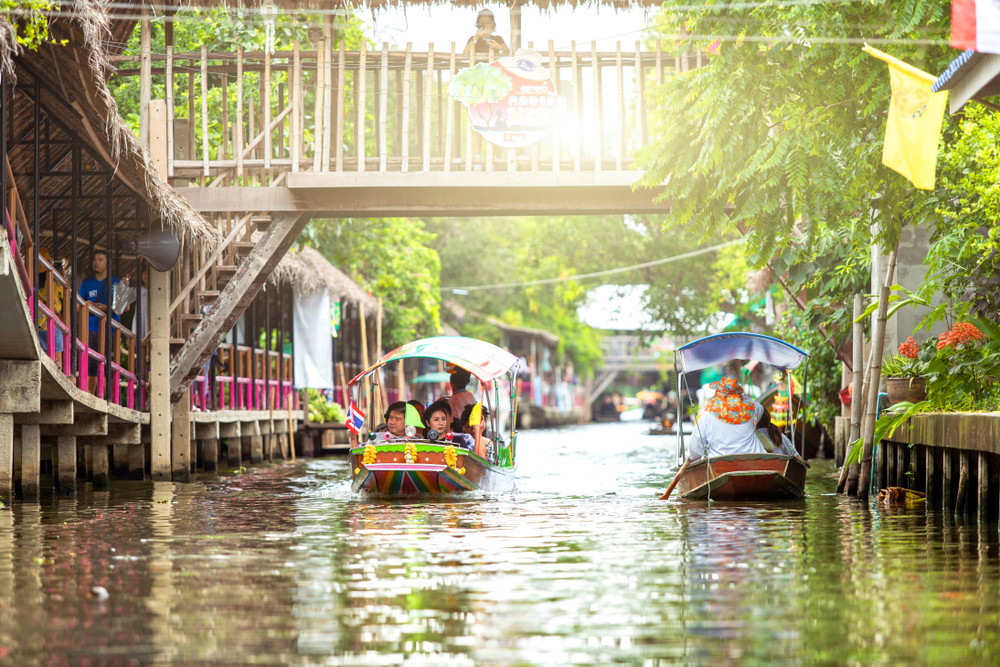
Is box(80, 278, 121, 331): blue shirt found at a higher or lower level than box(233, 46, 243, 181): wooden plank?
lower

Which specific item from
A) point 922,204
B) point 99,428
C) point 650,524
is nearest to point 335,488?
point 99,428

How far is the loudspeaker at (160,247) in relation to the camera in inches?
596

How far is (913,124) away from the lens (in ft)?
28.2

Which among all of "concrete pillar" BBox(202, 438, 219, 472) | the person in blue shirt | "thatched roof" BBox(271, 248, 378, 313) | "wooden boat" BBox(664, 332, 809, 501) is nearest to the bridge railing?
the person in blue shirt

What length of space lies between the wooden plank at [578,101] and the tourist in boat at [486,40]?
0.75m

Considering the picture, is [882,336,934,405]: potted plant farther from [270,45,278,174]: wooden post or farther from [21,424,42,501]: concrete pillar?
[21,424,42,501]: concrete pillar

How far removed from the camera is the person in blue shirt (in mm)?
14820

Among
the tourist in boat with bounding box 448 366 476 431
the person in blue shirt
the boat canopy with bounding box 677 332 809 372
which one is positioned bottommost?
the tourist in boat with bounding box 448 366 476 431

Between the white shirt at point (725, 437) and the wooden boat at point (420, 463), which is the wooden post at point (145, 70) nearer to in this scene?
the wooden boat at point (420, 463)

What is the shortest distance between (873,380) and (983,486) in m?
2.55

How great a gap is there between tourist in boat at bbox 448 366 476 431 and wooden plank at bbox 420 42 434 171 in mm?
2364

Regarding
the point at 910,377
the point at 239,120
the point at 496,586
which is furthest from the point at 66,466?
the point at 496,586

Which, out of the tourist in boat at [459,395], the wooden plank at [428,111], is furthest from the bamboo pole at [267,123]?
the tourist in boat at [459,395]

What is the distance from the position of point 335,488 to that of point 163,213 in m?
3.77
